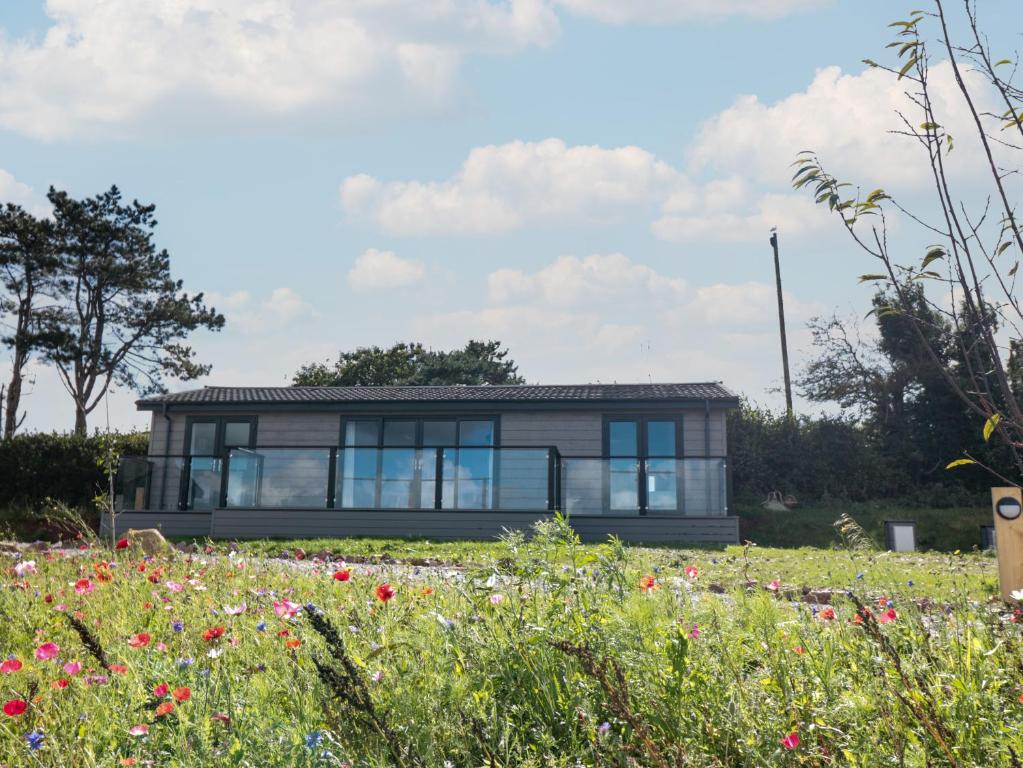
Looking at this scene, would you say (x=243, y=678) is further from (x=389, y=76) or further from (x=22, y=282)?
(x=22, y=282)

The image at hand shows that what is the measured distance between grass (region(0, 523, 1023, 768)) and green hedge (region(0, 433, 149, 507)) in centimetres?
1979

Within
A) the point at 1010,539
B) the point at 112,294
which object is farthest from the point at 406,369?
the point at 1010,539

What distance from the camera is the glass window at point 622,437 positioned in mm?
18875

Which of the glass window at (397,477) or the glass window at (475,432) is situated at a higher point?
the glass window at (475,432)

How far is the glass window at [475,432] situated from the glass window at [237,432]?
4728 mm

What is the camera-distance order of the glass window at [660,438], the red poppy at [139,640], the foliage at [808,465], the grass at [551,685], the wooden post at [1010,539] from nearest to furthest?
the grass at [551,685] < the red poppy at [139,640] < the wooden post at [1010,539] < the glass window at [660,438] < the foliage at [808,465]

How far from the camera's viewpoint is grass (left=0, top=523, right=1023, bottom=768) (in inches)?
107

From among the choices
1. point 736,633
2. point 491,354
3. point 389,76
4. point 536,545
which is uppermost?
point 491,354

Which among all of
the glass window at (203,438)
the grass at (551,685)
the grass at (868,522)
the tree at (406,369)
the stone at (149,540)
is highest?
the tree at (406,369)

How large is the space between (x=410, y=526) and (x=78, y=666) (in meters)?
12.8

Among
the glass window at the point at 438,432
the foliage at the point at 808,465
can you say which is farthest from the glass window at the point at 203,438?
the foliage at the point at 808,465

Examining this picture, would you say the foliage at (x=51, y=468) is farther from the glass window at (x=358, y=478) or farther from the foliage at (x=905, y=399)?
the foliage at (x=905, y=399)

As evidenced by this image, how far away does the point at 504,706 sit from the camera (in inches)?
126

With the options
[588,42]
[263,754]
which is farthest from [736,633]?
[588,42]
